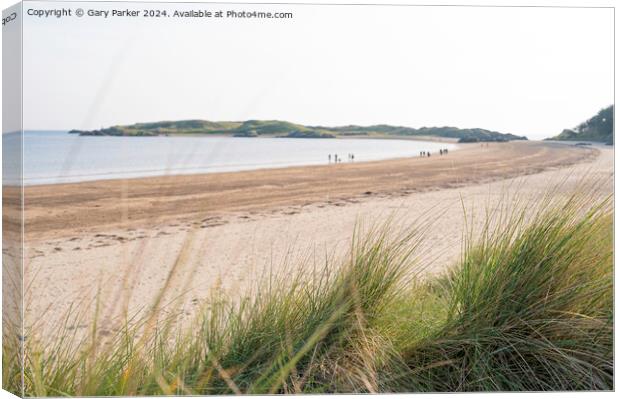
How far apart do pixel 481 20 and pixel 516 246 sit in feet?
4.11

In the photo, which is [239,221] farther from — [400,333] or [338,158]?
[400,333]

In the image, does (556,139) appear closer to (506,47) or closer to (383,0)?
(506,47)

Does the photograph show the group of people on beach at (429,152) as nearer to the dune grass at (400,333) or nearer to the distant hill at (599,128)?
the distant hill at (599,128)

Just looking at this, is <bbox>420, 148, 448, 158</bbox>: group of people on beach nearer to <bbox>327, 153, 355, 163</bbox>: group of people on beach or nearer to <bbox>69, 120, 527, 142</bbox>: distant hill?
<bbox>69, 120, 527, 142</bbox>: distant hill

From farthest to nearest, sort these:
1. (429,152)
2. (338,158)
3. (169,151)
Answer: (338,158) < (429,152) < (169,151)

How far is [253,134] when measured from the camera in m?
4.10

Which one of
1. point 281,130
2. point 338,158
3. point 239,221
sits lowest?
point 239,221

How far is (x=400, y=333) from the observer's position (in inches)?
139

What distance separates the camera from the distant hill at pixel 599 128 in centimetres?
387

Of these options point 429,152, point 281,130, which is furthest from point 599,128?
point 281,130

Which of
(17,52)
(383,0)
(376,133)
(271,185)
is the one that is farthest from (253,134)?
(271,185)

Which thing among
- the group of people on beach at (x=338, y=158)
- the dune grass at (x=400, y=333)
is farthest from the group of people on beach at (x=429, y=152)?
the dune grass at (x=400, y=333)

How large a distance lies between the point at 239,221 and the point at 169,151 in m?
3.69

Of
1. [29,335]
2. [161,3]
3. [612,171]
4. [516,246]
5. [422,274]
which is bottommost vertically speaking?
[29,335]
